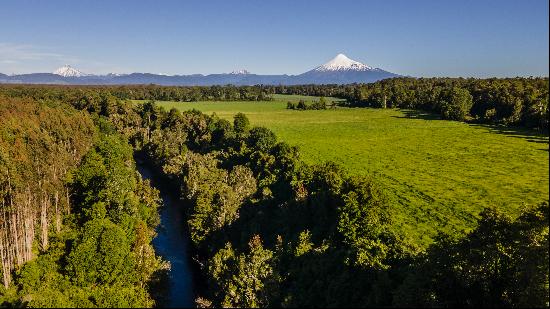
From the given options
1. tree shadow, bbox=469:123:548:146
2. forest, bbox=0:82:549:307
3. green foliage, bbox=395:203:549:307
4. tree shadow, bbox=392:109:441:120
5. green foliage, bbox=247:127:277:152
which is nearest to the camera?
green foliage, bbox=395:203:549:307

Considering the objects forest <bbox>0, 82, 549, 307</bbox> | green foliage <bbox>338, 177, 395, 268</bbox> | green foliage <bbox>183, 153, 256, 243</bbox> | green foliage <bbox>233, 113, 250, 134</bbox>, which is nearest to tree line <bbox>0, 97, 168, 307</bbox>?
forest <bbox>0, 82, 549, 307</bbox>

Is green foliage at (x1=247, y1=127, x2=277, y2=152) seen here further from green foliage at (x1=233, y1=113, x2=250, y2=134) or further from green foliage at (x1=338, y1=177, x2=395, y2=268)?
green foliage at (x1=338, y1=177, x2=395, y2=268)

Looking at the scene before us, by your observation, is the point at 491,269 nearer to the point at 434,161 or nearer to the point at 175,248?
the point at 175,248

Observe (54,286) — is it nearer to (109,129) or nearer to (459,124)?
(109,129)

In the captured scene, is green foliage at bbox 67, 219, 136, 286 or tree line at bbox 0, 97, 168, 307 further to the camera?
green foliage at bbox 67, 219, 136, 286

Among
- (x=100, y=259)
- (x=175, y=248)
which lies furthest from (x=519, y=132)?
(x=100, y=259)

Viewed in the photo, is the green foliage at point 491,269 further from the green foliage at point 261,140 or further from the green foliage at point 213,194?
the green foliage at point 261,140
